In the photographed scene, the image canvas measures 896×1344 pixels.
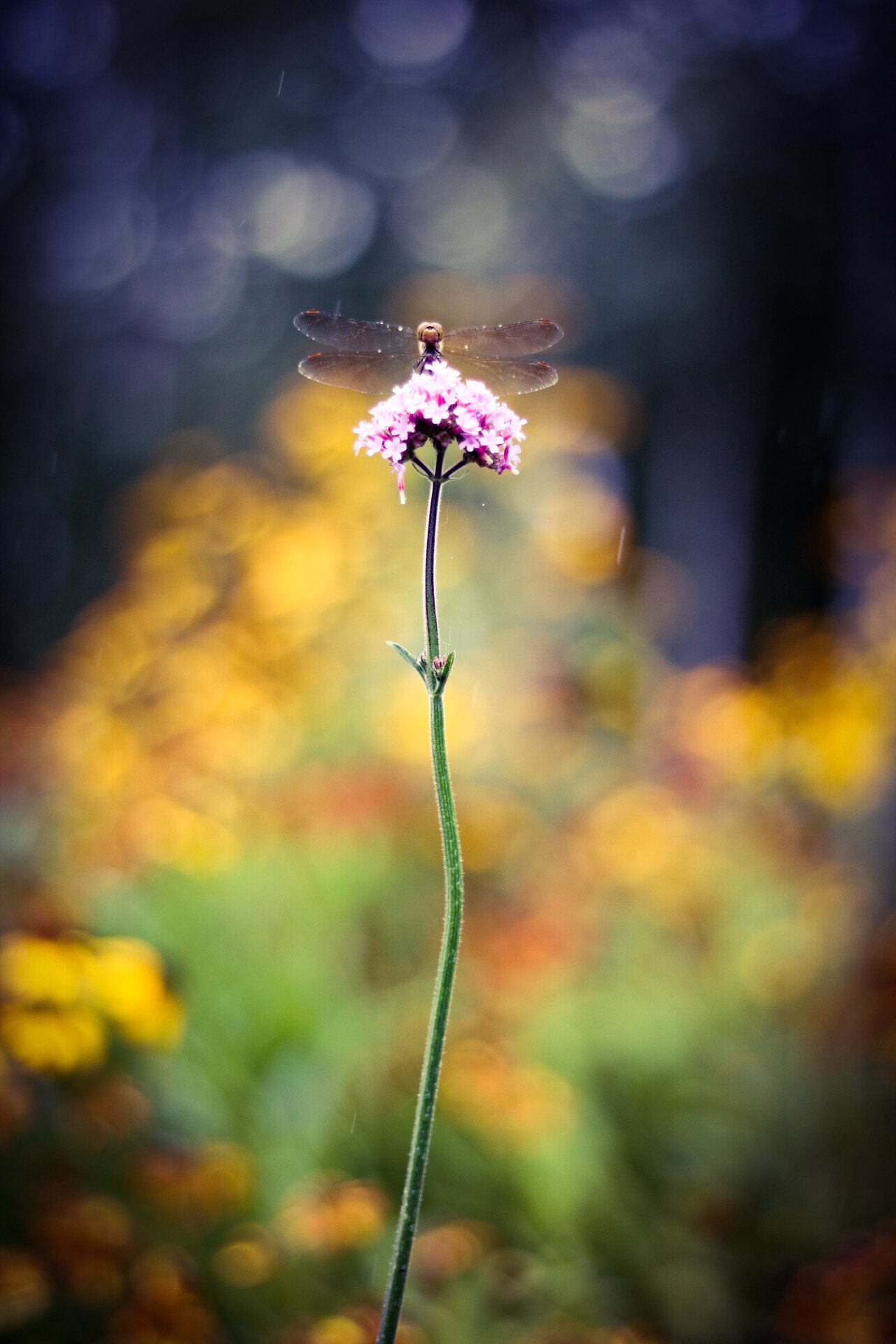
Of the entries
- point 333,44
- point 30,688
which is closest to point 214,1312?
point 30,688

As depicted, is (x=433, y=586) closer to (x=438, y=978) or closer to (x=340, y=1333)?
(x=438, y=978)

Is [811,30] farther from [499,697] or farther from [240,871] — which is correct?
[240,871]

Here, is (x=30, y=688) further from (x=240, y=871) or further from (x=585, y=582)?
(x=585, y=582)

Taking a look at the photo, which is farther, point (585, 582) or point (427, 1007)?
point (585, 582)

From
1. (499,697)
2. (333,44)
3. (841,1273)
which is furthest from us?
(333,44)

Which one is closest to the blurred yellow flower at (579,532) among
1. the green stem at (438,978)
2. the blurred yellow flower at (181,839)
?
the blurred yellow flower at (181,839)

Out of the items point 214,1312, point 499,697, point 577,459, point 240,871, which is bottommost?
point 214,1312

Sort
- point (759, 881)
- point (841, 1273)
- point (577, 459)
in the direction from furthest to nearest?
point (577, 459), point (759, 881), point (841, 1273)

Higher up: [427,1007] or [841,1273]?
[427,1007]
